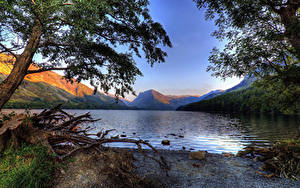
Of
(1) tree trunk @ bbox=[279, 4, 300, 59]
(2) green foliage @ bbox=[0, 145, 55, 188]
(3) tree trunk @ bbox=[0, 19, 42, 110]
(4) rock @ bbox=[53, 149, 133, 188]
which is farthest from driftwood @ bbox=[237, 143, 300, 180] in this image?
(3) tree trunk @ bbox=[0, 19, 42, 110]

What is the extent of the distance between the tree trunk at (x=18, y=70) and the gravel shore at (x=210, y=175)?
7.57 meters

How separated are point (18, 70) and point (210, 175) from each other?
11.5 meters

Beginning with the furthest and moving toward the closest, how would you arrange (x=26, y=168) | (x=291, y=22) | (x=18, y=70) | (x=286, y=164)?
(x=286, y=164), (x=291, y=22), (x=18, y=70), (x=26, y=168)

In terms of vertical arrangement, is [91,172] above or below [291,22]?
below

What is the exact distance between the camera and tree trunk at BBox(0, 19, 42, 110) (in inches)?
217

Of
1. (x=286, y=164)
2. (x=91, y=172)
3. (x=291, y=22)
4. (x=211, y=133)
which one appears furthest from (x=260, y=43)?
(x=211, y=133)

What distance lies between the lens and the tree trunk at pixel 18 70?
18.0 feet

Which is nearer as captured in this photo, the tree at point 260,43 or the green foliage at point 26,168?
the green foliage at point 26,168

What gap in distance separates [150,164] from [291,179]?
756cm

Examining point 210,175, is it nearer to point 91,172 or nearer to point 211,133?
point 91,172

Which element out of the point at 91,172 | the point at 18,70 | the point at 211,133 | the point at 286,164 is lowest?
Answer: the point at 211,133

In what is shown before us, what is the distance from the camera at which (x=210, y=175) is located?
705 centimetres

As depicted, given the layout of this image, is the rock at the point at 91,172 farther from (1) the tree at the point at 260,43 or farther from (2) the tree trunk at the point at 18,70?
(1) the tree at the point at 260,43

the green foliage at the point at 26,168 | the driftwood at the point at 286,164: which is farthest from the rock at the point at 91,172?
the driftwood at the point at 286,164
